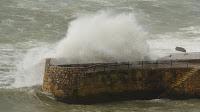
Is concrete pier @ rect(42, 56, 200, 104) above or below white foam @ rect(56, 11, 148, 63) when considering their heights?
below

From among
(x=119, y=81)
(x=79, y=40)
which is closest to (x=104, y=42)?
(x=79, y=40)

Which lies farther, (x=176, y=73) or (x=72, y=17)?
(x=72, y=17)

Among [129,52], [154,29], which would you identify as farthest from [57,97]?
[154,29]

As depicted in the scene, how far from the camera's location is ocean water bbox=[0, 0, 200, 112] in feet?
59.2

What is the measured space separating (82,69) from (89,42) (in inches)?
91.3

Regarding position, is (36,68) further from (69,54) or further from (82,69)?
(82,69)

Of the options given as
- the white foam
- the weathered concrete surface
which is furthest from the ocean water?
the weathered concrete surface

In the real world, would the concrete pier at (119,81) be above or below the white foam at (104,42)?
below

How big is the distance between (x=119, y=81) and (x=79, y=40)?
2981mm

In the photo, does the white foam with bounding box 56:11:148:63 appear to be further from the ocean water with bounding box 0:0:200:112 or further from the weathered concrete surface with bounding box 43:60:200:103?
the weathered concrete surface with bounding box 43:60:200:103

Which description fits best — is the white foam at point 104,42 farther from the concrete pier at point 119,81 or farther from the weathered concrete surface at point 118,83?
the weathered concrete surface at point 118,83

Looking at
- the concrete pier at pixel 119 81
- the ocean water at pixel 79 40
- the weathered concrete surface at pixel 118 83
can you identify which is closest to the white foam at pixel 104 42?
the ocean water at pixel 79 40

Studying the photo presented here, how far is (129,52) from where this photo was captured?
1973 cm

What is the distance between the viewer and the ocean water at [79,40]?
1805 cm
